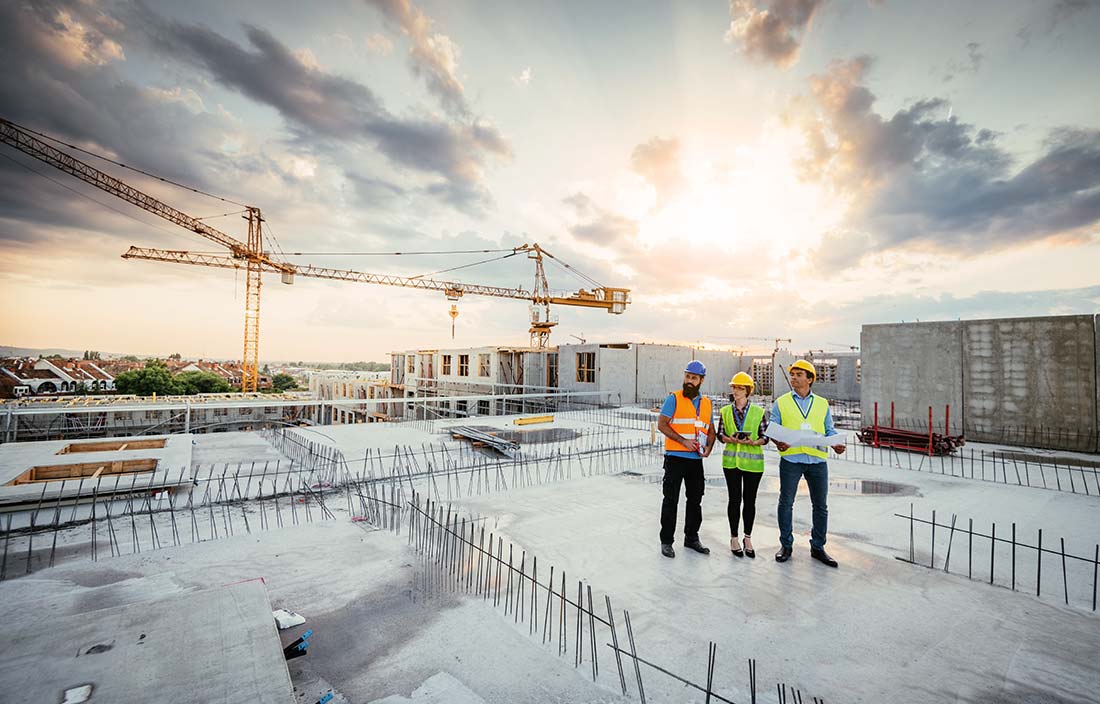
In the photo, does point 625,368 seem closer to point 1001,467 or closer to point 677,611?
point 1001,467

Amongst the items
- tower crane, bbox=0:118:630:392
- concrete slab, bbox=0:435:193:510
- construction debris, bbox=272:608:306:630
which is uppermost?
tower crane, bbox=0:118:630:392

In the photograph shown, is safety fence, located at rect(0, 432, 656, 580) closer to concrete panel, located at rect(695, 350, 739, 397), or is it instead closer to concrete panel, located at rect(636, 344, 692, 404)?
concrete panel, located at rect(636, 344, 692, 404)

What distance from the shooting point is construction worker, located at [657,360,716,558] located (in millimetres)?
5070

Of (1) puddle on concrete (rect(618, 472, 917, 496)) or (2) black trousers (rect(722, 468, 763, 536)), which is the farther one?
(1) puddle on concrete (rect(618, 472, 917, 496))

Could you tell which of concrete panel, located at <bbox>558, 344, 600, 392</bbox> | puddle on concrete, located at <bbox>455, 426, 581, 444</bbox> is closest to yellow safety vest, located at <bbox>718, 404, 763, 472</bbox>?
puddle on concrete, located at <bbox>455, 426, 581, 444</bbox>

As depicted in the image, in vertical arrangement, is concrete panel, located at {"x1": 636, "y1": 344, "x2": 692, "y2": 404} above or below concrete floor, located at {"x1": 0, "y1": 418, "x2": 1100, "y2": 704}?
above

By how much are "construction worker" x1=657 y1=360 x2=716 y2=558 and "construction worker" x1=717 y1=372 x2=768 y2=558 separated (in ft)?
0.79

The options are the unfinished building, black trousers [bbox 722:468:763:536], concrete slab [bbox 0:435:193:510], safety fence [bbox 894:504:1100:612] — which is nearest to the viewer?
safety fence [bbox 894:504:1100:612]

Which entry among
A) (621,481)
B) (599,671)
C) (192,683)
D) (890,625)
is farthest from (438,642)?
(621,481)

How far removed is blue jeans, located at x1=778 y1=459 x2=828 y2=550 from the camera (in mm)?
4902

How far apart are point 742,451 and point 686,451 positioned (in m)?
0.62

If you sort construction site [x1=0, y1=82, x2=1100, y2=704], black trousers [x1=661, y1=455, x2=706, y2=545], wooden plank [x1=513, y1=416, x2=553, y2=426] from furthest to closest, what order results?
wooden plank [x1=513, y1=416, x2=553, y2=426], black trousers [x1=661, y1=455, x2=706, y2=545], construction site [x1=0, y1=82, x2=1100, y2=704]

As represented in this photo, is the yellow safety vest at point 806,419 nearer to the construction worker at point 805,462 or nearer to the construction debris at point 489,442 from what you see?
the construction worker at point 805,462

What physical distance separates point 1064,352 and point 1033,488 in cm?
839
